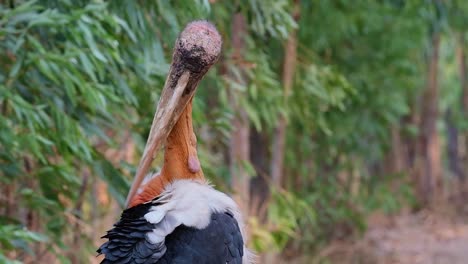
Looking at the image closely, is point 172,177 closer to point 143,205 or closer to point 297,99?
point 143,205

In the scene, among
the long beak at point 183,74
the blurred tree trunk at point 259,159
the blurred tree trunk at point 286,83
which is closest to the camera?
the long beak at point 183,74

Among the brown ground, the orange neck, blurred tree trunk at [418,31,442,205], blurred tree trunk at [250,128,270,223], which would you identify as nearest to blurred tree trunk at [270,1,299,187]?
blurred tree trunk at [250,128,270,223]

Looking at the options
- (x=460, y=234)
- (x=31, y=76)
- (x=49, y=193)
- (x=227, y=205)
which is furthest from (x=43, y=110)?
(x=460, y=234)

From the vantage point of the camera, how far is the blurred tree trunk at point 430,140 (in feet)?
51.8

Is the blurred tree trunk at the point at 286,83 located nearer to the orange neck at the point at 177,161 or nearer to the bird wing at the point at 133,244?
the orange neck at the point at 177,161

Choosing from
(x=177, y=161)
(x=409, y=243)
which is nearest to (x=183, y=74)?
(x=177, y=161)

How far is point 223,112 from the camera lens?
628cm

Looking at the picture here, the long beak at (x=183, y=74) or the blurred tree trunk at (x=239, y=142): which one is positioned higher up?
the blurred tree trunk at (x=239, y=142)

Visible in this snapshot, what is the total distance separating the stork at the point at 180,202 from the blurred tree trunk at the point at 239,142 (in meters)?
2.83

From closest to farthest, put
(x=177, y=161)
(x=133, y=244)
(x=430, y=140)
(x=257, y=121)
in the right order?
→ (x=133, y=244) → (x=177, y=161) → (x=257, y=121) → (x=430, y=140)

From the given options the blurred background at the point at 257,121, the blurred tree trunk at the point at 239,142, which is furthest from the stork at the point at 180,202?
the blurred tree trunk at the point at 239,142

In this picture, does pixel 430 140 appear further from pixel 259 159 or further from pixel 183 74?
pixel 183 74

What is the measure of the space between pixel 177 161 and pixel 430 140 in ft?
41.5

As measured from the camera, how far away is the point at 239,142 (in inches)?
325
